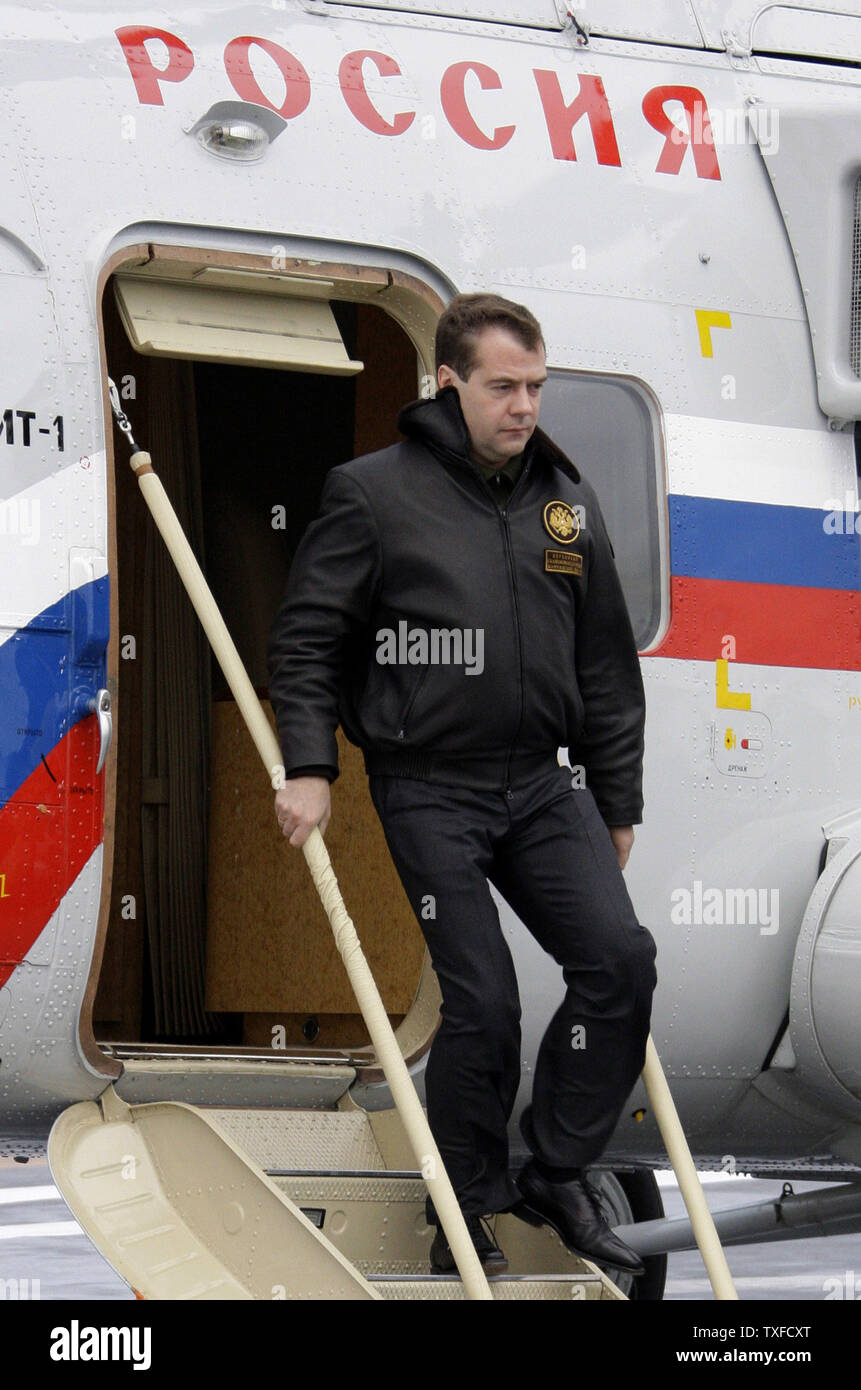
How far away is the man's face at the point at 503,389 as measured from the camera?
4.32 meters

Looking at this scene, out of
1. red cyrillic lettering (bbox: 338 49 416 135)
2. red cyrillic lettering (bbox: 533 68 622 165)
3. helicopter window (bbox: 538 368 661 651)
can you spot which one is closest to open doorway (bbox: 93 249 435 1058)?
helicopter window (bbox: 538 368 661 651)

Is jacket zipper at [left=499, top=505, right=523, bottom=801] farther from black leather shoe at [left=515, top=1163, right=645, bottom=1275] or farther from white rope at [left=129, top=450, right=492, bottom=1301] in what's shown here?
black leather shoe at [left=515, top=1163, right=645, bottom=1275]

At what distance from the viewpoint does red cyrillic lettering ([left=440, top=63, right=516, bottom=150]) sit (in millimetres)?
5316

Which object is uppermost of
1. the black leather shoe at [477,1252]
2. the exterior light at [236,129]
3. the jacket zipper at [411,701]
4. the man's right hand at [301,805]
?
the exterior light at [236,129]

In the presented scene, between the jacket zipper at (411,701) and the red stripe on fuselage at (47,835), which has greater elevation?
the jacket zipper at (411,701)

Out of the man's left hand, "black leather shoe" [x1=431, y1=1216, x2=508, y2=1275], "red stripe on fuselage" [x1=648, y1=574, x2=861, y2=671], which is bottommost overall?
"black leather shoe" [x1=431, y1=1216, x2=508, y2=1275]

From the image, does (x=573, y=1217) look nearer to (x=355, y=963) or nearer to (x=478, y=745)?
(x=355, y=963)

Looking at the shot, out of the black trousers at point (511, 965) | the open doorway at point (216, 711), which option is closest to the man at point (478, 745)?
the black trousers at point (511, 965)

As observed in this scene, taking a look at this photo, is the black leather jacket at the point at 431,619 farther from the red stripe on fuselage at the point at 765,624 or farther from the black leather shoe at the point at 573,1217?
the red stripe on fuselage at the point at 765,624

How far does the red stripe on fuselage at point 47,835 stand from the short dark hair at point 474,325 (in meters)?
1.26

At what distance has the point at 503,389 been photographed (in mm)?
4332

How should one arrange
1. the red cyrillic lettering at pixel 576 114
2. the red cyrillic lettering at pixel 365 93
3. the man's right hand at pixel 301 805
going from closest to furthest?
the man's right hand at pixel 301 805, the red cyrillic lettering at pixel 365 93, the red cyrillic lettering at pixel 576 114

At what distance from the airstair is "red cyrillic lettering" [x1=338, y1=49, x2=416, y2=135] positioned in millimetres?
2650

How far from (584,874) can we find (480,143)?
220cm
